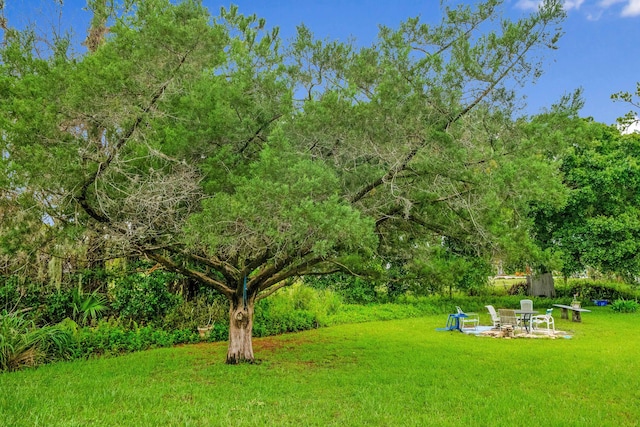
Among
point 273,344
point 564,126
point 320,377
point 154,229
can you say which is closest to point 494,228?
point 564,126

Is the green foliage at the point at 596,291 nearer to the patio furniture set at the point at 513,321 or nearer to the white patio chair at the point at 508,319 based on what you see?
the patio furniture set at the point at 513,321

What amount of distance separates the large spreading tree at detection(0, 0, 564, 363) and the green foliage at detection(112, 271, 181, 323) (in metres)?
3.86

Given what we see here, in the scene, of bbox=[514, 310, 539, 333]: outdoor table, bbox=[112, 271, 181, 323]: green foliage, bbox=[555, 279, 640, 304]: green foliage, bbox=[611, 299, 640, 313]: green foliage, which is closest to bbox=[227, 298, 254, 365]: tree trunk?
bbox=[112, 271, 181, 323]: green foliage

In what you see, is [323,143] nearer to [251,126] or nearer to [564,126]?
[251,126]

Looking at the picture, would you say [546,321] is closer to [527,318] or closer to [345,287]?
[527,318]

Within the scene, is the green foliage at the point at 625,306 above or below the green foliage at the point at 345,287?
below

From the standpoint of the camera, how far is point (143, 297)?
9617 millimetres

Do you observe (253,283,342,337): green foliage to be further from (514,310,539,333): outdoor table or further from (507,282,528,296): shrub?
(507,282,528,296): shrub

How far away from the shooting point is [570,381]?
A: 627cm

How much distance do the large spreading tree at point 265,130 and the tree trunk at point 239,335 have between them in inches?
72.4

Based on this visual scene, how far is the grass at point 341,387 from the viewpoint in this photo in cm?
455

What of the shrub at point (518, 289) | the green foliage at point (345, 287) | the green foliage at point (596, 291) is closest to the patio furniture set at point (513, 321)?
the green foliage at point (345, 287)

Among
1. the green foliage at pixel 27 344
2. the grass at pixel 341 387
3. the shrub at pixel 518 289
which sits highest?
the shrub at pixel 518 289

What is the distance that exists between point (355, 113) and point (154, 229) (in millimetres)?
2915
